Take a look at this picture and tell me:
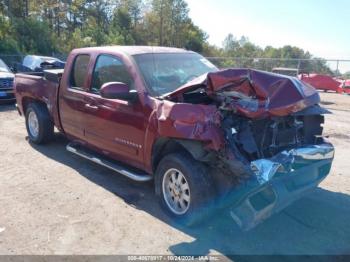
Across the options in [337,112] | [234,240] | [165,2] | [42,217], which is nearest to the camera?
[234,240]

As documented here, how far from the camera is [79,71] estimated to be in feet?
19.5

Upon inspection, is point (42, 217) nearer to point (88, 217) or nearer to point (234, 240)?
point (88, 217)

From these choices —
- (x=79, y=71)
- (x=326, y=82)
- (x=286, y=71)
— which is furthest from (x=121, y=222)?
(x=326, y=82)

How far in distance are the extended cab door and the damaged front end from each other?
0.69 meters

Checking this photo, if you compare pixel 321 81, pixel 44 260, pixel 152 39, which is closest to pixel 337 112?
pixel 321 81

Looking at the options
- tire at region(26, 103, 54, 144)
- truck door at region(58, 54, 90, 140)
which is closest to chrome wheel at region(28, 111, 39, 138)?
tire at region(26, 103, 54, 144)

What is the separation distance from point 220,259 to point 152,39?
55.7 meters

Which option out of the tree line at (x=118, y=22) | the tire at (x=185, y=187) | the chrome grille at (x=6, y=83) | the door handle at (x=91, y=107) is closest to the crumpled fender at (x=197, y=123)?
the tire at (x=185, y=187)

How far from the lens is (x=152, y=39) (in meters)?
57.2

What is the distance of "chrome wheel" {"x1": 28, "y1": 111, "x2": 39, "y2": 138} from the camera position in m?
7.21

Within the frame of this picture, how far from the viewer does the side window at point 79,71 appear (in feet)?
18.9

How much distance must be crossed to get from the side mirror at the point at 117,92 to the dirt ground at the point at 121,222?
4.29ft

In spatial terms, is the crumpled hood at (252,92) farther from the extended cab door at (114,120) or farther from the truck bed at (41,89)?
the truck bed at (41,89)

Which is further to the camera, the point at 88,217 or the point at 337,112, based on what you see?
the point at 337,112
